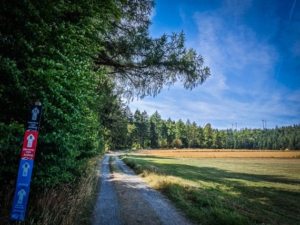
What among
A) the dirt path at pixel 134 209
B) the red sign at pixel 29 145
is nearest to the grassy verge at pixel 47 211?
the dirt path at pixel 134 209

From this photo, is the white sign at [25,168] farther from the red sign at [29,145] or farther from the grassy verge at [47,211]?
Result: the grassy verge at [47,211]

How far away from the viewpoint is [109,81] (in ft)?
35.9

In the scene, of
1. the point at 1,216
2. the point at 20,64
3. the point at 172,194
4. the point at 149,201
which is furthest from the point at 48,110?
the point at 172,194

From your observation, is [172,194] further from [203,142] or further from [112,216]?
[203,142]

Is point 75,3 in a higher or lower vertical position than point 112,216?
higher

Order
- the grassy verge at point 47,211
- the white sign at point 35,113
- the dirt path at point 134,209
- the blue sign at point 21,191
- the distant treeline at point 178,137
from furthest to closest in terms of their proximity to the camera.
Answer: the distant treeline at point 178,137 < the dirt path at point 134,209 < the grassy verge at point 47,211 < the white sign at point 35,113 < the blue sign at point 21,191

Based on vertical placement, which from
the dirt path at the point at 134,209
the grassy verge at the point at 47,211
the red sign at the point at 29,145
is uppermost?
the red sign at the point at 29,145

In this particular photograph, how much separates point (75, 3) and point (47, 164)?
4.37 metres

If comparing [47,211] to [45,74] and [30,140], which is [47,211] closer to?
[30,140]

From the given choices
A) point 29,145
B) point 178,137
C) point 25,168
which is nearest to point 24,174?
point 25,168

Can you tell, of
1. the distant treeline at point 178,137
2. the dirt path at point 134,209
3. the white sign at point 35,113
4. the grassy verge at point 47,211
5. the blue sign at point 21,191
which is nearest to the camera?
the blue sign at point 21,191

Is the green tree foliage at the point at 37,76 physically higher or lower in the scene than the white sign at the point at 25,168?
higher

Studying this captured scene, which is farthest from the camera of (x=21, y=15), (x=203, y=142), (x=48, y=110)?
(x=203, y=142)

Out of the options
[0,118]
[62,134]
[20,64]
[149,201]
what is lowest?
[149,201]
